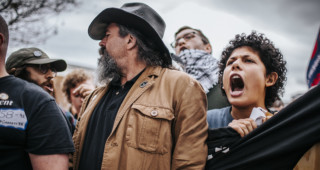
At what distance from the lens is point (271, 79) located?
247cm

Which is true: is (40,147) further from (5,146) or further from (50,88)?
(50,88)

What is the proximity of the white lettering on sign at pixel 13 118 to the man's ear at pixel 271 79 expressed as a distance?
6.78 feet

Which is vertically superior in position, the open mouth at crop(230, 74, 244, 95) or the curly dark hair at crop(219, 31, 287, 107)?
the curly dark hair at crop(219, 31, 287, 107)

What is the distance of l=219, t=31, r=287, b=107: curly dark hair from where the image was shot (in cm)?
249

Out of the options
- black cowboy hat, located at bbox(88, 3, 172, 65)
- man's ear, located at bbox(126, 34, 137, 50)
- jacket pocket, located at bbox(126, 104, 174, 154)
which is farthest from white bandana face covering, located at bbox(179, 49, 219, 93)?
jacket pocket, located at bbox(126, 104, 174, 154)

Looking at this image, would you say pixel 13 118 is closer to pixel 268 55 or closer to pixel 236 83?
pixel 236 83

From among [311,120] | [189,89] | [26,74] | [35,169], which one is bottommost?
[35,169]

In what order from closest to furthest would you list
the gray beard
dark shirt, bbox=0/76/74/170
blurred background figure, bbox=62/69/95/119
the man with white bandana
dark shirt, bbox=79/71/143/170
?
dark shirt, bbox=0/76/74/170 < dark shirt, bbox=79/71/143/170 < the gray beard < the man with white bandana < blurred background figure, bbox=62/69/95/119

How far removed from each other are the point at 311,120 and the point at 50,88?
2523 millimetres

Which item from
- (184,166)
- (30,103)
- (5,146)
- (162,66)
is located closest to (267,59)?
(162,66)

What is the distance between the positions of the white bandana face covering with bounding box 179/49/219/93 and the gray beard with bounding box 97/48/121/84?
136 centimetres

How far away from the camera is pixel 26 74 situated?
8.11ft

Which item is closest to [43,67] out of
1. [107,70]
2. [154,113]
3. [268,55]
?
[107,70]

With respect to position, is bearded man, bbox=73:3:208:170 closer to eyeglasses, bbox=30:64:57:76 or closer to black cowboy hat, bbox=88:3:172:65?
black cowboy hat, bbox=88:3:172:65
